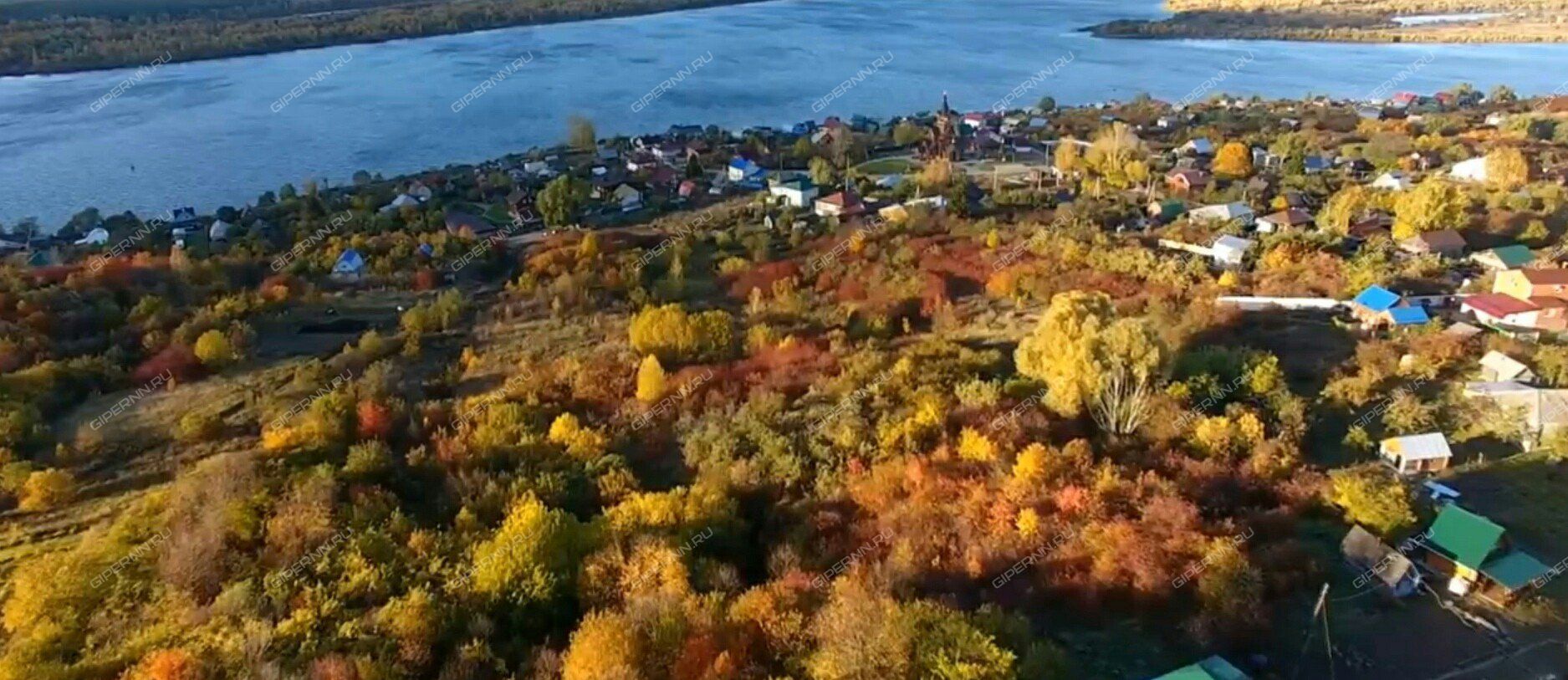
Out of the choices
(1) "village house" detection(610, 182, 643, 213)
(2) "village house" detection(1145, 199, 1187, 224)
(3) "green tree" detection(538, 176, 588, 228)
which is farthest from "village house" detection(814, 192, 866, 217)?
(2) "village house" detection(1145, 199, 1187, 224)

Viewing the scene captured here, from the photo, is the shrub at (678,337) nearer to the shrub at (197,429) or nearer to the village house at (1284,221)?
the shrub at (197,429)

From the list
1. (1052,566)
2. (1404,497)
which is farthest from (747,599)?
(1404,497)

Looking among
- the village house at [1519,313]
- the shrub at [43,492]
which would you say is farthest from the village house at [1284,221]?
the shrub at [43,492]

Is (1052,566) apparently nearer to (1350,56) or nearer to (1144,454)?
(1144,454)

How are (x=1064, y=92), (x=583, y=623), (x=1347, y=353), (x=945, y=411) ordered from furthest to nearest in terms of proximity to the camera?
(x=1064, y=92), (x=1347, y=353), (x=945, y=411), (x=583, y=623)

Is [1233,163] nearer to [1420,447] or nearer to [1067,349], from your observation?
[1067,349]
